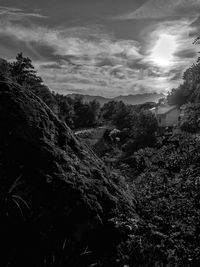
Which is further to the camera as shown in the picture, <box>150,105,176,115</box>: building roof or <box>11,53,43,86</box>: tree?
<box>150,105,176,115</box>: building roof

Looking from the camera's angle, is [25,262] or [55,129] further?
[55,129]

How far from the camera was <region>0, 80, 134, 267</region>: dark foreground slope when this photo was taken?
4992 mm

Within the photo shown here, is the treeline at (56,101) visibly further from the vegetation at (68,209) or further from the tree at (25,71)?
the vegetation at (68,209)

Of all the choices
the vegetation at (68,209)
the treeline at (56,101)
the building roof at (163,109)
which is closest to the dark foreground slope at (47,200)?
the vegetation at (68,209)

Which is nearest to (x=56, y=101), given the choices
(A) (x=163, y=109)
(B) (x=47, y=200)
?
(A) (x=163, y=109)

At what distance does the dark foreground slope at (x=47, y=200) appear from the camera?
4.99 meters

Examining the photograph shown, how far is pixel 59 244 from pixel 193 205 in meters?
3.58

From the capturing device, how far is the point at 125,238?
19.0 feet

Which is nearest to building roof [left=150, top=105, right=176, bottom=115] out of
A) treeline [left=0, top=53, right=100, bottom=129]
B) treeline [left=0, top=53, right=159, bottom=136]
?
treeline [left=0, top=53, right=159, bottom=136]

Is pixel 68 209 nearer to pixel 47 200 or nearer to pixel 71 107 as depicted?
pixel 47 200

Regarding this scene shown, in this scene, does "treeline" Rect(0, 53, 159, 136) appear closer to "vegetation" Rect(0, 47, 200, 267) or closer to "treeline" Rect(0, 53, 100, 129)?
"treeline" Rect(0, 53, 100, 129)


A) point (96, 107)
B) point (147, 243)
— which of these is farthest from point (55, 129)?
point (96, 107)

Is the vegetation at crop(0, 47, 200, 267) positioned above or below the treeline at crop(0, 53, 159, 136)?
below

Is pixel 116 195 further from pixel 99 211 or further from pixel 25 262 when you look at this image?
pixel 25 262
